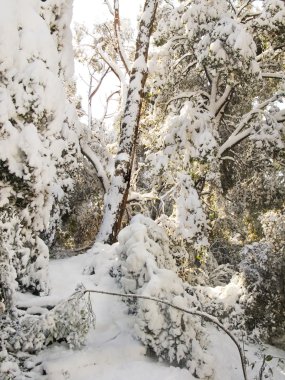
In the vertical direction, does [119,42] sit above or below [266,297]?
above

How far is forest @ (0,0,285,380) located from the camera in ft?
10.9

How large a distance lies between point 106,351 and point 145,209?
5.84m

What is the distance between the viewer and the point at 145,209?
10.3 metres

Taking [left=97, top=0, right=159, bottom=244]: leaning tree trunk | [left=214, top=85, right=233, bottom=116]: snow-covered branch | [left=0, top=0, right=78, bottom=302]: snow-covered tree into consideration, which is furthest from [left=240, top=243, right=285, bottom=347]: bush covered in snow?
[left=0, top=0, right=78, bottom=302]: snow-covered tree

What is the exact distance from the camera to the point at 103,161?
10.9 m

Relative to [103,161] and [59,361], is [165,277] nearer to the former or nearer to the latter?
[59,361]

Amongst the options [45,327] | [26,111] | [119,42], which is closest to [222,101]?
[119,42]

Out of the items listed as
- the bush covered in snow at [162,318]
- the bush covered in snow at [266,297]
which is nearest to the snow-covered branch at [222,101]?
the bush covered in snow at [266,297]

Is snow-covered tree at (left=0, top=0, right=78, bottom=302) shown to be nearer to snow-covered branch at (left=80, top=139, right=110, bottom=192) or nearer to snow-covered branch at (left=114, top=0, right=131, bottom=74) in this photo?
snow-covered branch at (left=80, top=139, right=110, bottom=192)

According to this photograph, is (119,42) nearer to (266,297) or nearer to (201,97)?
(201,97)

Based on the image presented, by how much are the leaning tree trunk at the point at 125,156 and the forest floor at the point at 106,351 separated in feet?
4.20

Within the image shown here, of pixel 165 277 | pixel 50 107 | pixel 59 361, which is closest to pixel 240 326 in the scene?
pixel 165 277

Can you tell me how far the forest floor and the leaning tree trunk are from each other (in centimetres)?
128

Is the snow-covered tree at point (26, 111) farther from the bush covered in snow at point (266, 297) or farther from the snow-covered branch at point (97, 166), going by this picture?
the snow-covered branch at point (97, 166)
